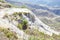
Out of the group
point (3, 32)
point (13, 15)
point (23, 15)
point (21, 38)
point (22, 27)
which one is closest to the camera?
point (3, 32)

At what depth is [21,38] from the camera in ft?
43.0

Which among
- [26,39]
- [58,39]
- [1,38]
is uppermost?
[1,38]

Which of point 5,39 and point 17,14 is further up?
point 5,39

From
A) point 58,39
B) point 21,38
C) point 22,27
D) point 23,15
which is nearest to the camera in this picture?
point 21,38

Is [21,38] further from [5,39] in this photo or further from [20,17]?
[20,17]

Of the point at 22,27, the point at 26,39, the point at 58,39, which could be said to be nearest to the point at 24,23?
the point at 22,27

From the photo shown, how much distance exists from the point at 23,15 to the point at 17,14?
3.70ft

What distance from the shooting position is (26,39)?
519 inches

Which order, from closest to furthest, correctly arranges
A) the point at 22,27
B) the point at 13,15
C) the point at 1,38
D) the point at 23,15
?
1. the point at 1,38
2. the point at 22,27
3. the point at 13,15
4. the point at 23,15

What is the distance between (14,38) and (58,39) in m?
5.13

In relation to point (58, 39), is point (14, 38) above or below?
above

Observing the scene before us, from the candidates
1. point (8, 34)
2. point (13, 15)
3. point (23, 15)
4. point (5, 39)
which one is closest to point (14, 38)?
point (8, 34)

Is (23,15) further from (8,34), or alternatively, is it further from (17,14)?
(8,34)

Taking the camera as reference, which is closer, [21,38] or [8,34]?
[8,34]
